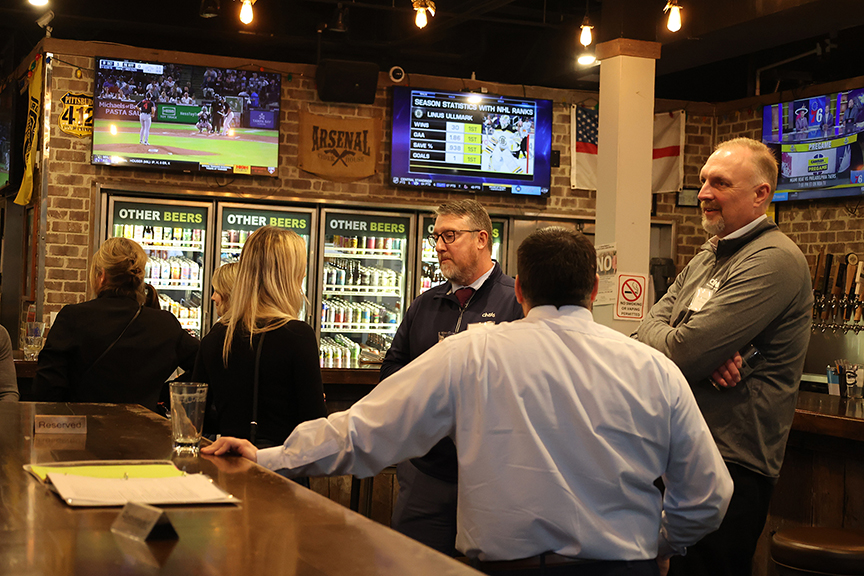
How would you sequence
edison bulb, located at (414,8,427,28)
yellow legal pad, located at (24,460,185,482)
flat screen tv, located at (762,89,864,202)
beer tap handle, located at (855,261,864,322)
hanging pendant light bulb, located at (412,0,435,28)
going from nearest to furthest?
yellow legal pad, located at (24,460,185,482) < hanging pendant light bulb, located at (412,0,435,28) < edison bulb, located at (414,8,427,28) < beer tap handle, located at (855,261,864,322) < flat screen tv, located at (762,89,864,202)

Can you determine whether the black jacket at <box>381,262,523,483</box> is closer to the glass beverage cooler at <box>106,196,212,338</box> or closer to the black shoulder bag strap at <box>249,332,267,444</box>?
the black shoulder bag strap at <box>249,332,267,444</box>

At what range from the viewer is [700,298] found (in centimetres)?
253

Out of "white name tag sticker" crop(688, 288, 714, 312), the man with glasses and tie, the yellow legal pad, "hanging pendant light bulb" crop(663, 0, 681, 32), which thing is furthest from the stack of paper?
"hanging pendant light bulb" crop(663, 0, 681, 32)

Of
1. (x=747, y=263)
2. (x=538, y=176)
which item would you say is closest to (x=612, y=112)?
(x=538, y=176)

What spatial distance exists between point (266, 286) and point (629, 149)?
328 centimetres

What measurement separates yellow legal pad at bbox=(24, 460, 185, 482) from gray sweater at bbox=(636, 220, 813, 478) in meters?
1.41

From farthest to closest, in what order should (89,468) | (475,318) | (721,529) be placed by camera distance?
(475,318)
(721,529)
(89,468)

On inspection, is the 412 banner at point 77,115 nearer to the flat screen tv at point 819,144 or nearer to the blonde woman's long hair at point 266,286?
the blonde woman's long hair at point 266,286

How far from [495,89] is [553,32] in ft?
3.39

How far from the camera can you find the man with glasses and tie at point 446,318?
→ 2.77 meters

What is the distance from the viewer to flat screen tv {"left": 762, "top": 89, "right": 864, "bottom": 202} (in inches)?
274

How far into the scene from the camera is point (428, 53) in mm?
8586

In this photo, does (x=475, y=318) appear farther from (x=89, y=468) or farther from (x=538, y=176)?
(x=538, y=176)

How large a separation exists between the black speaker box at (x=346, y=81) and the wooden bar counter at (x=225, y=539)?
6030 millimetres
